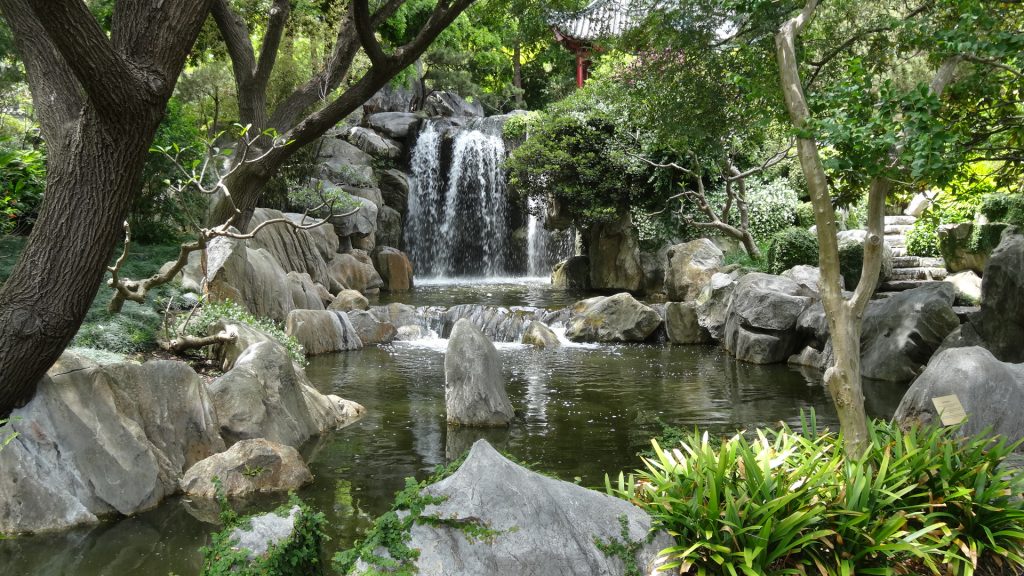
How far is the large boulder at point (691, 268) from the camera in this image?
58.4 ft

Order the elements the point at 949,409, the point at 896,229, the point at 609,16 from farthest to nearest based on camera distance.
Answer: the point at 896,229 < the point at 609,16 < the point at 949,409

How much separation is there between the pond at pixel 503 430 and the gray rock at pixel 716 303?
0.53m

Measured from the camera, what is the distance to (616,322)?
642 inches

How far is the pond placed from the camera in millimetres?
Answer: 5770

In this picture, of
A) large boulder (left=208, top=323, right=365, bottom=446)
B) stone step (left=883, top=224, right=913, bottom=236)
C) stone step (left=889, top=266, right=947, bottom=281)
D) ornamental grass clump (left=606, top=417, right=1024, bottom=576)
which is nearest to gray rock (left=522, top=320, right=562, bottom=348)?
large boulder (left=208, top=323, right=365, bottom=446)

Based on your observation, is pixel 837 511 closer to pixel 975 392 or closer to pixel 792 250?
pixel 975 392

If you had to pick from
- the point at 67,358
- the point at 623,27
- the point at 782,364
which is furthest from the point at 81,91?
the point at 782,364

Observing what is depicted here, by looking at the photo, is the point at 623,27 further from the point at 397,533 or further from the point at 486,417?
the point at 397,533

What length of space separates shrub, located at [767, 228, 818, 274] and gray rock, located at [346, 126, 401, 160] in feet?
54.3

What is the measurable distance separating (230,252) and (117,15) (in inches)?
312

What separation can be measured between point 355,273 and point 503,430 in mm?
14833

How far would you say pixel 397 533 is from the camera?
3736 mm

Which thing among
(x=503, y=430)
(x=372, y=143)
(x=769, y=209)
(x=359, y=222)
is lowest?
(x=503, y=430)

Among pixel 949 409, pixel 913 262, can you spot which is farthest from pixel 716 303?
pixel 949 409
